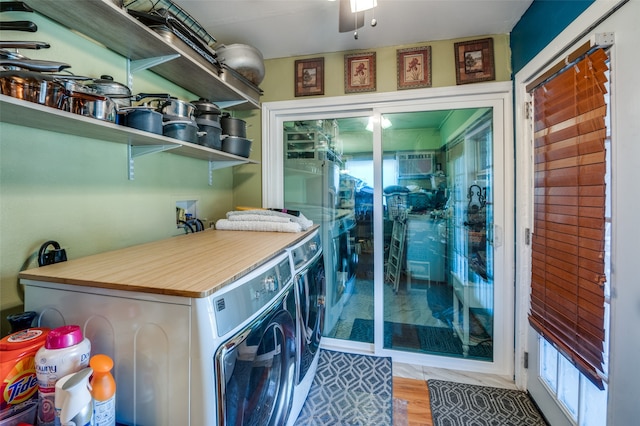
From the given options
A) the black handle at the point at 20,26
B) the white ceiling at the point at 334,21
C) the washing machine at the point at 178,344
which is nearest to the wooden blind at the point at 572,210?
the white ceiling at the point at 334,21

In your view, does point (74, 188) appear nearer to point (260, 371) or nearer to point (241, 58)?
point (260, 371)

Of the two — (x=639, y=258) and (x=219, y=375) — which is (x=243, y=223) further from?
(x=639, y=258)

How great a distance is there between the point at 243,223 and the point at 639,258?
1744 mm

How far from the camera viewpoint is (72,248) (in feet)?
3.64

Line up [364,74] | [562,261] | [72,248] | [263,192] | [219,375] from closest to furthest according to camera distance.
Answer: [219,375] → [72,248] → [562,261] → [364,74] → [263,192]

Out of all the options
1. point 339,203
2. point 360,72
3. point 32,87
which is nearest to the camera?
point 32,87

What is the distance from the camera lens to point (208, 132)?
153 centimetres

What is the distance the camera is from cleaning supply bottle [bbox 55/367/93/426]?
0.60 m

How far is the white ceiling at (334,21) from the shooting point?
155 centimetres

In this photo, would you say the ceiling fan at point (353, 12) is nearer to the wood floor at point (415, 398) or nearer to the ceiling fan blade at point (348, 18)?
the ceiling fan blade at point (348, 18)

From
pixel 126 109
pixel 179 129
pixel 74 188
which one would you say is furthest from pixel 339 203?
pixel 74 188

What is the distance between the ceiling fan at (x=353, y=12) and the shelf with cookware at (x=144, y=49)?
0.74 metres

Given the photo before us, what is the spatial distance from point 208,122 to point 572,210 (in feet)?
6.02

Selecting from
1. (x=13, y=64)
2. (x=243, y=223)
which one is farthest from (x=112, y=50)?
(x=243, y=223)
